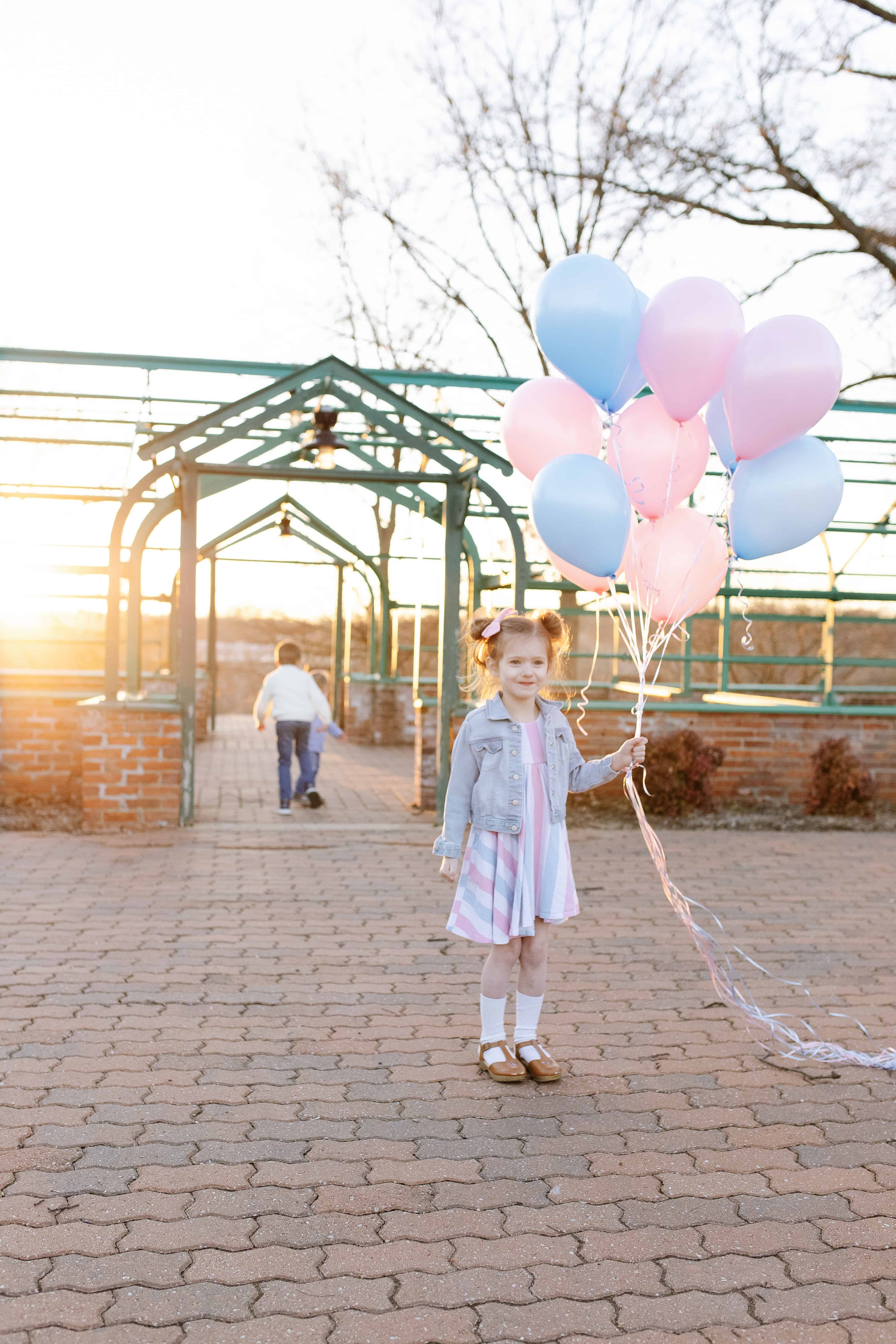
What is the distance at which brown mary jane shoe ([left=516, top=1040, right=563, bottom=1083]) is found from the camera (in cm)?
372

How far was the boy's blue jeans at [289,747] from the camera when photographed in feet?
31.1

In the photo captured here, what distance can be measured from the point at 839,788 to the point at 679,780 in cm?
142

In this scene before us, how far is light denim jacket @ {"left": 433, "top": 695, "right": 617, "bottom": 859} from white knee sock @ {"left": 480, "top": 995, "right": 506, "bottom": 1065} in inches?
20.1

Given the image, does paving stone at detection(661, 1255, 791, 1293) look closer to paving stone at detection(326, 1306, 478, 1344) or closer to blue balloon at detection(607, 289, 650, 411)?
paving stone at detection(326, 1306, 478, 1344)

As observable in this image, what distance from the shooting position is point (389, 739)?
1712cm

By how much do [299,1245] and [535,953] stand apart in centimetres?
137

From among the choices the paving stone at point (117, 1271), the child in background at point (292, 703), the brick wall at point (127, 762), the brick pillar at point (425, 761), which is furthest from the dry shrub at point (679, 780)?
the paving stone at point (117, 1271)

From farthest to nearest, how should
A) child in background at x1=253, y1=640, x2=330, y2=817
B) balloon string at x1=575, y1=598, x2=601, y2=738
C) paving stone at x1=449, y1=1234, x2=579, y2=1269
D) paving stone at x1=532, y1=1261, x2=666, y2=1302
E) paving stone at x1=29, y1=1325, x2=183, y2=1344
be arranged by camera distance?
child in background at x1=253, y1=640, x2=330, y2=817, balloon string at x1=575, y1=598, x2=601, y2=738, paving stone at x1=449, y1=1234, x2=579, y2=1269, paving stone at x1=532, y1=1261, x2=666, y2=1302, paving stone at x1=29, y1=1325, x2=183, y2=1344

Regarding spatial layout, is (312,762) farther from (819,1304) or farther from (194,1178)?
(819,1304)

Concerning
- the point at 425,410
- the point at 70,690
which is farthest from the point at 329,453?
the point at 70,690

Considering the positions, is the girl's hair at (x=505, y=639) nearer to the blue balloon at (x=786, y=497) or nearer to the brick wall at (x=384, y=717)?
the blue balloon at (x=786, y=497)

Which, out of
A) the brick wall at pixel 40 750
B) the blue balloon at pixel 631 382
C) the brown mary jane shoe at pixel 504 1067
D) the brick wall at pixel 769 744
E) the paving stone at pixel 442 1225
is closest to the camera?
the paving stone at pixel 442 1225

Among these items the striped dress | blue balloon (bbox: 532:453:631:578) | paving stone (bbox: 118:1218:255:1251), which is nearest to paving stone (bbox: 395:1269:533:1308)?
paving stone (bbox: 118:1218:255:1251)

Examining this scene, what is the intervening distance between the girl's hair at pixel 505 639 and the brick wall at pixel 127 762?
4.61 m
